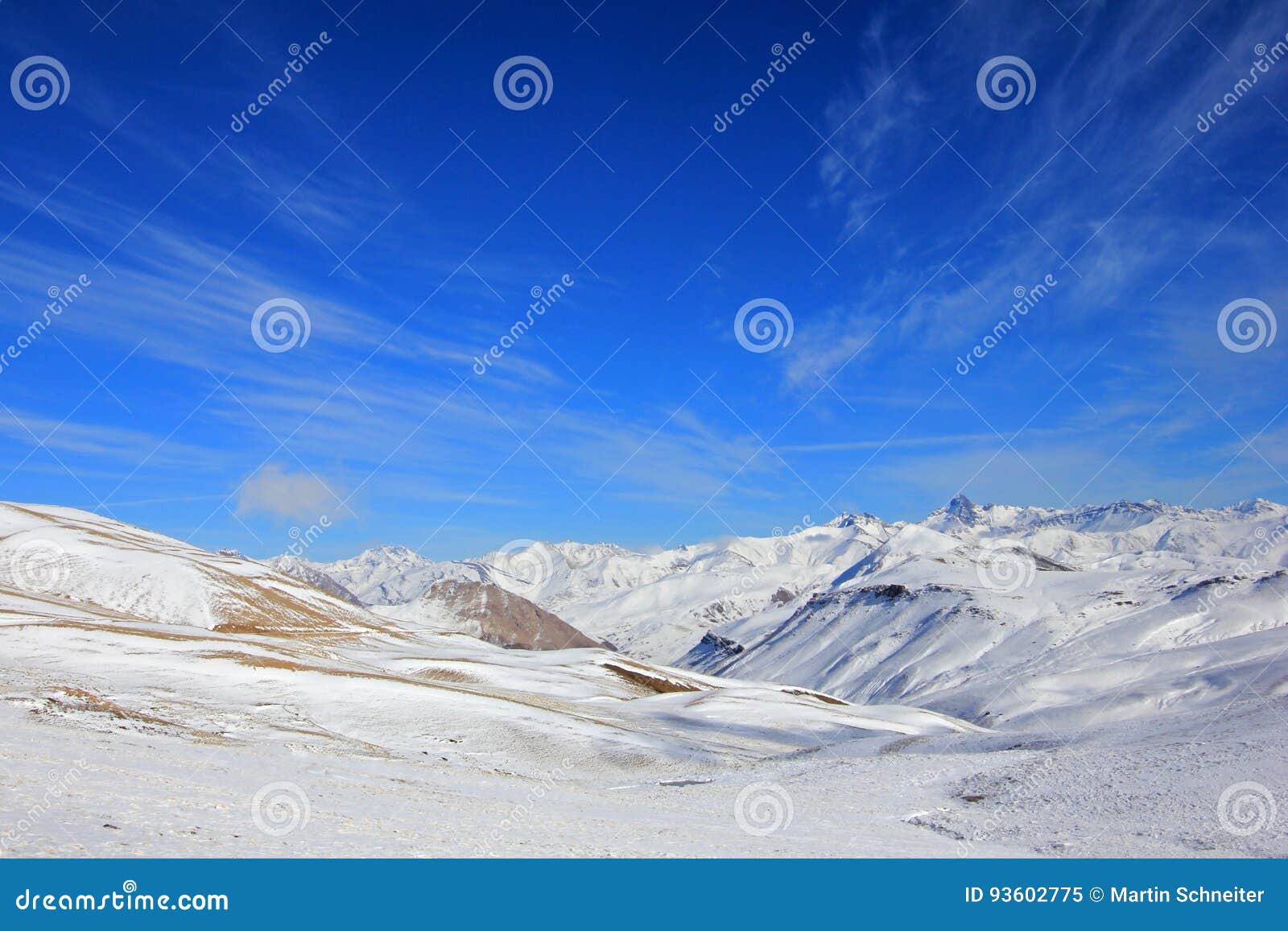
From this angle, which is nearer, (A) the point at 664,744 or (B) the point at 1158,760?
(B) the point at 1158,760

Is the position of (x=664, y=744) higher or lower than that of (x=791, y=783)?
higher

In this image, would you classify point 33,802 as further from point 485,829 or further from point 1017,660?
point 1017,660

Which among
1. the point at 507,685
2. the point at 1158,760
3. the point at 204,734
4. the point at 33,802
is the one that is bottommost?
the point at 33,802

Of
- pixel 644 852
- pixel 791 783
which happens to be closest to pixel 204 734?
pixel 644 852

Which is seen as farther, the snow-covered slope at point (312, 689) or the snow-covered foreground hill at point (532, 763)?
the snow-covered slope at point (312, 689)

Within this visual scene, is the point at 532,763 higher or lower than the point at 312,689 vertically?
lower

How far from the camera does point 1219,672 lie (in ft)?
298

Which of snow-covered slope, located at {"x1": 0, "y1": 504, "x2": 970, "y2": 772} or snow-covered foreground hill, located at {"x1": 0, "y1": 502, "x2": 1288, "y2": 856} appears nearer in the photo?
snow-covered foreground hill, located at {"x1": 0, "y1": 502, "x2": 1288, "y2": 856}

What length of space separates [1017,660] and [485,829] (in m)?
185

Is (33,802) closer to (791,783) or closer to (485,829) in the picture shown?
(485,829)

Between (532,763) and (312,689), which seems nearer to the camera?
(532,763)

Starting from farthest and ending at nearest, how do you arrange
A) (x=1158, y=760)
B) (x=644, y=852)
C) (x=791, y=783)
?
(x=791, y=783) → (x=1158, y=760) → (x=644, y=852)

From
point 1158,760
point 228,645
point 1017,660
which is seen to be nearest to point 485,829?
point 1158,760

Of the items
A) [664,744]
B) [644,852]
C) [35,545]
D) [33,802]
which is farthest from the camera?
[35,545]
